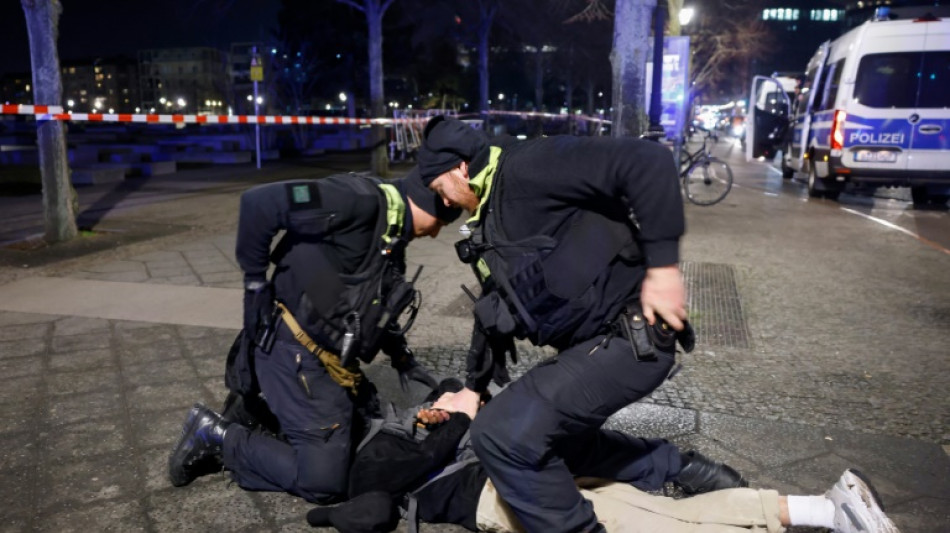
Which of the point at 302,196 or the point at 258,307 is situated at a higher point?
the point at 302,196

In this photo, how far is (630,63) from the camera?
805cm

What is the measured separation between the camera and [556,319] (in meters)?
2.29

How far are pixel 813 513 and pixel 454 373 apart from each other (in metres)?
2.31

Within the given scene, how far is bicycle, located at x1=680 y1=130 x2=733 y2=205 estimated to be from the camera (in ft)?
40.2

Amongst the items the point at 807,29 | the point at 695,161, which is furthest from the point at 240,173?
the point at 807,29

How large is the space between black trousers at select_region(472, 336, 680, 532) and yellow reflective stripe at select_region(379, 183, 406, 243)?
83 centimetres

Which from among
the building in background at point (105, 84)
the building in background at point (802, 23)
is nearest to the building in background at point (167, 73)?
the building in background at point (105, 84)

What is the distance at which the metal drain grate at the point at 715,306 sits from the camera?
5.11 m

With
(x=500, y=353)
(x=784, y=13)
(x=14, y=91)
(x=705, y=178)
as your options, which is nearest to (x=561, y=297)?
(x=500, y=353)

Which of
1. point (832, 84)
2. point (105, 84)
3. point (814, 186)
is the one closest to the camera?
point (832, 84)

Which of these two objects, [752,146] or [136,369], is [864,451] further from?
[752,146]

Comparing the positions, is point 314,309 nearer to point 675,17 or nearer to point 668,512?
point 668,512

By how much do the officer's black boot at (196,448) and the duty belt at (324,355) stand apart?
59 cm

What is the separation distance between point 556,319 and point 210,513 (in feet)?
5.45
